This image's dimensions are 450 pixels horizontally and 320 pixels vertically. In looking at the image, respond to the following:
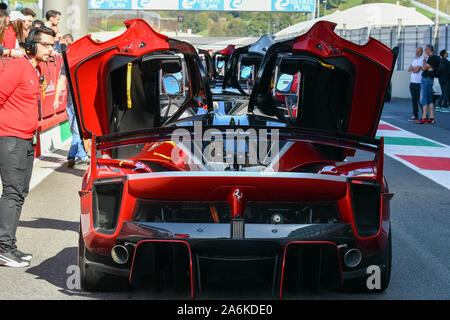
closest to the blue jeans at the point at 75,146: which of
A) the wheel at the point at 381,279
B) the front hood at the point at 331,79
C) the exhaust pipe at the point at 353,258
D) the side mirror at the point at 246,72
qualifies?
the side mirror at the point at 246,72

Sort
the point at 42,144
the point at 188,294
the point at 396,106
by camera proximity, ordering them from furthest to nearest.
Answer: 1. the point at 396,106
2. the point at 42,144
3. the point at 188,294

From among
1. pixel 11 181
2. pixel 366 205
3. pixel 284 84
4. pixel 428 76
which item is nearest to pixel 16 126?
pixel 11 181

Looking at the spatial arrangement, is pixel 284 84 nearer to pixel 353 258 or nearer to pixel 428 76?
pixel 353 258

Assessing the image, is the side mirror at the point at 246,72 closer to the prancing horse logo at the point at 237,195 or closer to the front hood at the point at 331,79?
the front hood at the point at 331,79

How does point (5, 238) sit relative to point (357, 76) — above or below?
below

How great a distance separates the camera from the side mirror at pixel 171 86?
7.80m

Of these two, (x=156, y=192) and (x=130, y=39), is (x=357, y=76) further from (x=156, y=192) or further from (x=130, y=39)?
(x=156, y=192)

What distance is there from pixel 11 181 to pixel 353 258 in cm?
279

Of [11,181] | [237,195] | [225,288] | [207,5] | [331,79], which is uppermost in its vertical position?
[207,5]

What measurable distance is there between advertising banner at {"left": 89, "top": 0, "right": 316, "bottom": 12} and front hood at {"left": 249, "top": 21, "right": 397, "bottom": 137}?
52020mm

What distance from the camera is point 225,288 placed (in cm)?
530

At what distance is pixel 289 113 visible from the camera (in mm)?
7520

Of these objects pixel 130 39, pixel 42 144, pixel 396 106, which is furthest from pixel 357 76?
pixel 396 106

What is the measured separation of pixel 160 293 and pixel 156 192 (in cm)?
85
